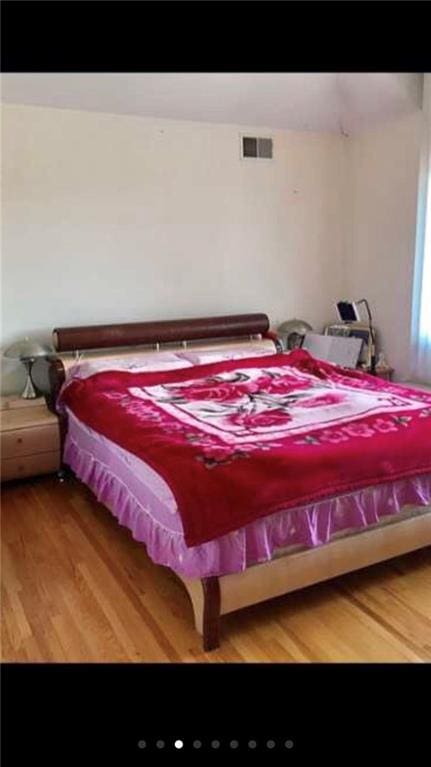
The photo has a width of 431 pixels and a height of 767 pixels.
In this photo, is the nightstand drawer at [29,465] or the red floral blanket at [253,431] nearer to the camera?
the red floral blanket at [253,431]

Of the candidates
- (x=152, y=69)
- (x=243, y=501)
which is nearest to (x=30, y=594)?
(x=243, y=501)

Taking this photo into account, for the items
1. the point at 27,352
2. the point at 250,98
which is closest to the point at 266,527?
the point at 27,352

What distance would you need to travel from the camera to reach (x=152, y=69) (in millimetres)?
493

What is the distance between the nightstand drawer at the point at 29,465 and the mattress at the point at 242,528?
0.85 m

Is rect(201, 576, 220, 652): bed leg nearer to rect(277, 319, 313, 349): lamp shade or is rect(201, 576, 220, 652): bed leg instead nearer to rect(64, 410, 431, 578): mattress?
rect(64, 410, 431, 578): mattress

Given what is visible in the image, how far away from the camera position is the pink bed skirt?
74.1 inches

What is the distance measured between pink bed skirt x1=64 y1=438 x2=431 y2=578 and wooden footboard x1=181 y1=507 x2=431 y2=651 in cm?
4

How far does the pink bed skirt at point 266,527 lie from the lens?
1882mm

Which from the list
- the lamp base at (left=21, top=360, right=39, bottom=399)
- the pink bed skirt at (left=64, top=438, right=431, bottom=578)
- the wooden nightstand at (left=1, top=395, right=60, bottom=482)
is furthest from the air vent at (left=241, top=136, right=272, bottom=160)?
the pink bed skirt at (left=64, top=438, right=431, bottom=578)

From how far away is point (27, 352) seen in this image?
338cm

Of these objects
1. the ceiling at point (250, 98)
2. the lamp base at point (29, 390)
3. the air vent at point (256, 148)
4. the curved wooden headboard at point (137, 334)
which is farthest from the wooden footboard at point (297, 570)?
the air vent at point (256, 148)

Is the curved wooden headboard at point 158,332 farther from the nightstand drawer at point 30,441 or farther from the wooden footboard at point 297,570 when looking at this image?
the wooden footboard at point 297,570
